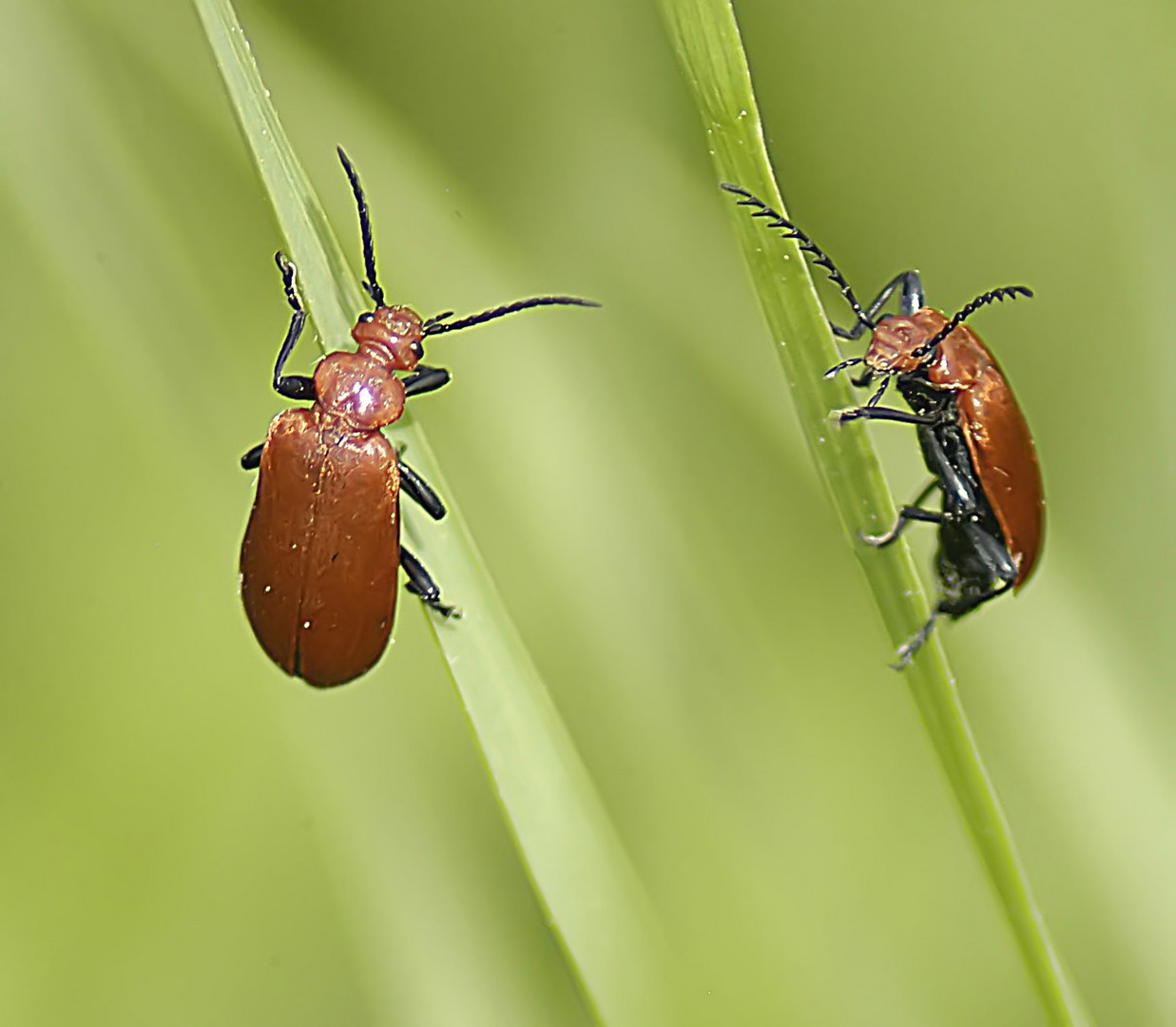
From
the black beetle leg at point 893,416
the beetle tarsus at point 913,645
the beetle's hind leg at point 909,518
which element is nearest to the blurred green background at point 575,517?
the beetle's hind leg at point 909,518

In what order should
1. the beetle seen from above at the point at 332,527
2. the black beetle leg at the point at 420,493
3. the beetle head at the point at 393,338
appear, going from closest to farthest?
the black beetle leg at the point at 420,493 < the beetle seen from above at the point at 332,527 < the beetle head at the point at 393,338

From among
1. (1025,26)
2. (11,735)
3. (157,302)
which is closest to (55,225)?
(157,302)

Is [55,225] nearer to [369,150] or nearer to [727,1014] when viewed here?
[369,150]

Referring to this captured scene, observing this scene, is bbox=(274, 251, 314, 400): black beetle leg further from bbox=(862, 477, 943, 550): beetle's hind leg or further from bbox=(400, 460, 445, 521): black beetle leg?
bbox=(862, 477, 943, 550): beetle's hind leg

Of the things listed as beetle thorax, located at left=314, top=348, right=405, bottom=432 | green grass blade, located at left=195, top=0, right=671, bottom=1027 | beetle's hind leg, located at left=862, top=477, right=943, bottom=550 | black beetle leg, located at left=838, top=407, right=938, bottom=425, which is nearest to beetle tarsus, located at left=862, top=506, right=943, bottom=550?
beetle's hind leg, located at left=862, top=477, right=943, bottom=550

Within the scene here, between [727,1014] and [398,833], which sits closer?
[727,1014]

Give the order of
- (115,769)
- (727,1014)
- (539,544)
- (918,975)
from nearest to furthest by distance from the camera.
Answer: (727,1014)
(918,975)
(115,769)
(539,544)

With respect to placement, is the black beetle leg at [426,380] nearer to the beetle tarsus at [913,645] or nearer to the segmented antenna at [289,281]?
the segmented antenna at [289,281]
